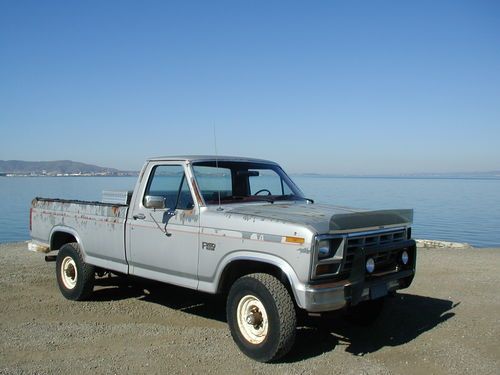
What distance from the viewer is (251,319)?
4.96 m

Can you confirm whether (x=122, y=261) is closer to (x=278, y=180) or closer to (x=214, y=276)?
(x=214, y=276)

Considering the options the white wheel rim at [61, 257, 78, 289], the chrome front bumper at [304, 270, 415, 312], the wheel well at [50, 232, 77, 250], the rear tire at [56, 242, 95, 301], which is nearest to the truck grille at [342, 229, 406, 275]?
the chrome front bumper at [304, 270, 415, 312]

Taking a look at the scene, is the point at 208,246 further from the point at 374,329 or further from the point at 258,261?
the point at 374,329

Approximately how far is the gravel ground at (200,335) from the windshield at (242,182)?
160 cm

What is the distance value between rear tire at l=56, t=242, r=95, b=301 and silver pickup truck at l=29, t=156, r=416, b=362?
15mm

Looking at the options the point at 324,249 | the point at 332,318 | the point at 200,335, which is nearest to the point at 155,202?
the point at 200,335

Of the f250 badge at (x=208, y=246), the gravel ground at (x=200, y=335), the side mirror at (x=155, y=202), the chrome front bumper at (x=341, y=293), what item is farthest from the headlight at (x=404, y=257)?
the side mirror at (x=155, y=202)

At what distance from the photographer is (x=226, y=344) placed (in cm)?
541

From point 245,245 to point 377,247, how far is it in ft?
4.24

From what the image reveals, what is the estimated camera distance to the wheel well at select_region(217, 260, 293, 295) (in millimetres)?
4993

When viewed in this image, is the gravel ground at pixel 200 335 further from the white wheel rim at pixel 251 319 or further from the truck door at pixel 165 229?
the truck door at pixel 165 229

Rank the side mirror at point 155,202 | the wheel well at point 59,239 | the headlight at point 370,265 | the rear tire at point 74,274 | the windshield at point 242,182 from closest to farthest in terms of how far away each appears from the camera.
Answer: the headlight at point 370,265
the side mirror at point 155,202
the windshield at point 242,182
the rear tire at point 74,274
the wheel well at point 59,239

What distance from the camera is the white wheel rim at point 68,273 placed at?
7.23m

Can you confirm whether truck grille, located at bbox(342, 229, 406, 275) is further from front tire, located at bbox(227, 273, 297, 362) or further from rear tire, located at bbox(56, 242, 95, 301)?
rear tire, located at bbox(56, 242, 95, 301)
